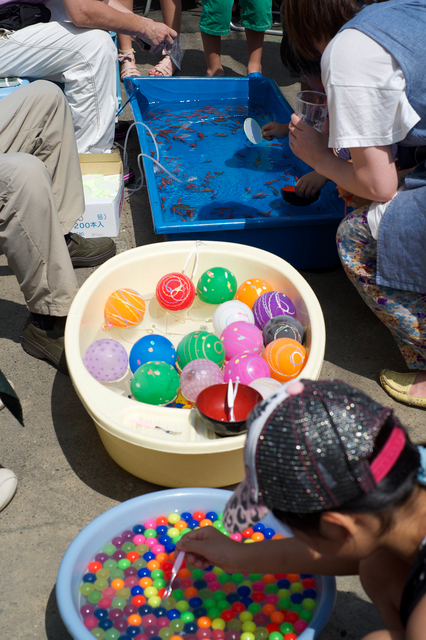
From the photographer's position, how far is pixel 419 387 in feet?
6.73

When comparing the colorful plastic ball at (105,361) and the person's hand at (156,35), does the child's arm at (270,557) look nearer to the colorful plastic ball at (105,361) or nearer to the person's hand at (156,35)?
the colorful plastic ball at (105,361)

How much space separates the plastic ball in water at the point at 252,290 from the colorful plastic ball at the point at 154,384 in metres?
0.54

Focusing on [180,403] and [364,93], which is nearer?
[364,93]

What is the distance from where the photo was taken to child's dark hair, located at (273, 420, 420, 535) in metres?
0.87

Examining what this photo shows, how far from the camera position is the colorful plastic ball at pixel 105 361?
6.00 ft

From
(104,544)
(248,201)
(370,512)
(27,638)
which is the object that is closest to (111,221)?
(248,201)

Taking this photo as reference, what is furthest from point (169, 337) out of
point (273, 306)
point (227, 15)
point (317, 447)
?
point (227, 15)

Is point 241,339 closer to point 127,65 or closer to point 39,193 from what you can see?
point 39,193

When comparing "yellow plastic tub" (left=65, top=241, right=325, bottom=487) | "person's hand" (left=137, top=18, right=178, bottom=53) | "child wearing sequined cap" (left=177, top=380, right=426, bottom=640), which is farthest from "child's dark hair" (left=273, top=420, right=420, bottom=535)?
"person's hand" (left=137, top=18, right=178, bottom=53)

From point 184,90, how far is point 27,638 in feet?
12.0

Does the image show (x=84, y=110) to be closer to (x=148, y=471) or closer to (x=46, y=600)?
(x=148, y=471)

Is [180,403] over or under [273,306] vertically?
under

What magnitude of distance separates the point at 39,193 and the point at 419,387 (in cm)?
160

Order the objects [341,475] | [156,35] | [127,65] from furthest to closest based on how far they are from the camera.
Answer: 1. [127,65]
2. [156,35]
3. [341,475]
